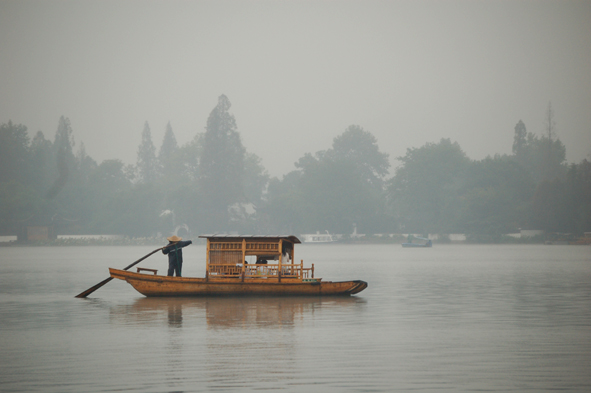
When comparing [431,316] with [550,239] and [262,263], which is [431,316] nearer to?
[262,263]

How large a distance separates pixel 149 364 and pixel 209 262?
15.6 m

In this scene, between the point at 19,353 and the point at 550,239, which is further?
the point at 550,239

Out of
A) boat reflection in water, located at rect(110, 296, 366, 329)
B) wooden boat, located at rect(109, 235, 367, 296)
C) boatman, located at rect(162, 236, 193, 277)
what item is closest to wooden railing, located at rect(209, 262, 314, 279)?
wooden boat, located at rect(109, 235, 367, 296)

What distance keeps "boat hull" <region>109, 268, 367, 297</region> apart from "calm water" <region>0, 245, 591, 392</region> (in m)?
0.50

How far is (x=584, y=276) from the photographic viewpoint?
45281 millimetres

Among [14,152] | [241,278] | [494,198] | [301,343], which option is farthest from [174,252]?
[14,152]

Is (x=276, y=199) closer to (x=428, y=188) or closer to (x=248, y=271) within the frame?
(x=428, y=188)

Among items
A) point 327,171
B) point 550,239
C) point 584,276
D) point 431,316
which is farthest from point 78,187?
point 431,316

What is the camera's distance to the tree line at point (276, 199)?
135m

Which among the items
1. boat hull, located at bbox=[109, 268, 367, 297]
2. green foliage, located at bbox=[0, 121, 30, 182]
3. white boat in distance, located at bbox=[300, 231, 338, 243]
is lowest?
boat hull, located at bbox=[109, 268, 367, 297]

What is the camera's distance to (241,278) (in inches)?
1206

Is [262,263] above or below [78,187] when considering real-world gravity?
below

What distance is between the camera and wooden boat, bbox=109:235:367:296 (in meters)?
30.4

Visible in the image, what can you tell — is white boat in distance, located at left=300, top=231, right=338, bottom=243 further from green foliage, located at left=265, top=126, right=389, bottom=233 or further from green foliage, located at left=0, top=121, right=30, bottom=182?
green foliage, located at left=0, top=121, right=30, bottom=182
